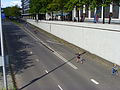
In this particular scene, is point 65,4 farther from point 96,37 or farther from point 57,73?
point 57,73

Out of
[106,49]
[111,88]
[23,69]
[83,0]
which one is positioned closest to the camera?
[111,88]

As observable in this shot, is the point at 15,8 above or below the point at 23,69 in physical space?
above

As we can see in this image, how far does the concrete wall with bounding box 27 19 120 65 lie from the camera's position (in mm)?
32831

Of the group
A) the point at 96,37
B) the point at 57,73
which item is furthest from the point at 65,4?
the point at 57,73

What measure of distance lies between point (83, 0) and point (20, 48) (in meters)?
16.8

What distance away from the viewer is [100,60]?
36.3 m

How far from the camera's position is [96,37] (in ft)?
128

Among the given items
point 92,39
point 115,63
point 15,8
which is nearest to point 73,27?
point 92,39

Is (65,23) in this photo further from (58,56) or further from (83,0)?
(58,56)

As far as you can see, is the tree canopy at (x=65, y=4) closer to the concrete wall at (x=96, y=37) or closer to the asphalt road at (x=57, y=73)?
the concrete wall at (x=96, y=37)

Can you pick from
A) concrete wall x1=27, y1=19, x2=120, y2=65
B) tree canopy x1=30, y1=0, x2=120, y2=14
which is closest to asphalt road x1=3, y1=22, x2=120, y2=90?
concrete wall x1=27, y1=19, x2=120, y2=65

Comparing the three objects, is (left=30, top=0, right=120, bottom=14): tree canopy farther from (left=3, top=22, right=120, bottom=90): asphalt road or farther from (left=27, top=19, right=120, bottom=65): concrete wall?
(left=3, top=22, right=120, bottom=90): asphalt road

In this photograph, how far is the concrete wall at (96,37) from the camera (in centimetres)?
→ 3283

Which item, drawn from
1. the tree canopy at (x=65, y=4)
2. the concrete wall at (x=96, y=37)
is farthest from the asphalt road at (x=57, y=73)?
the tree canopy at (x=65, y=4)
